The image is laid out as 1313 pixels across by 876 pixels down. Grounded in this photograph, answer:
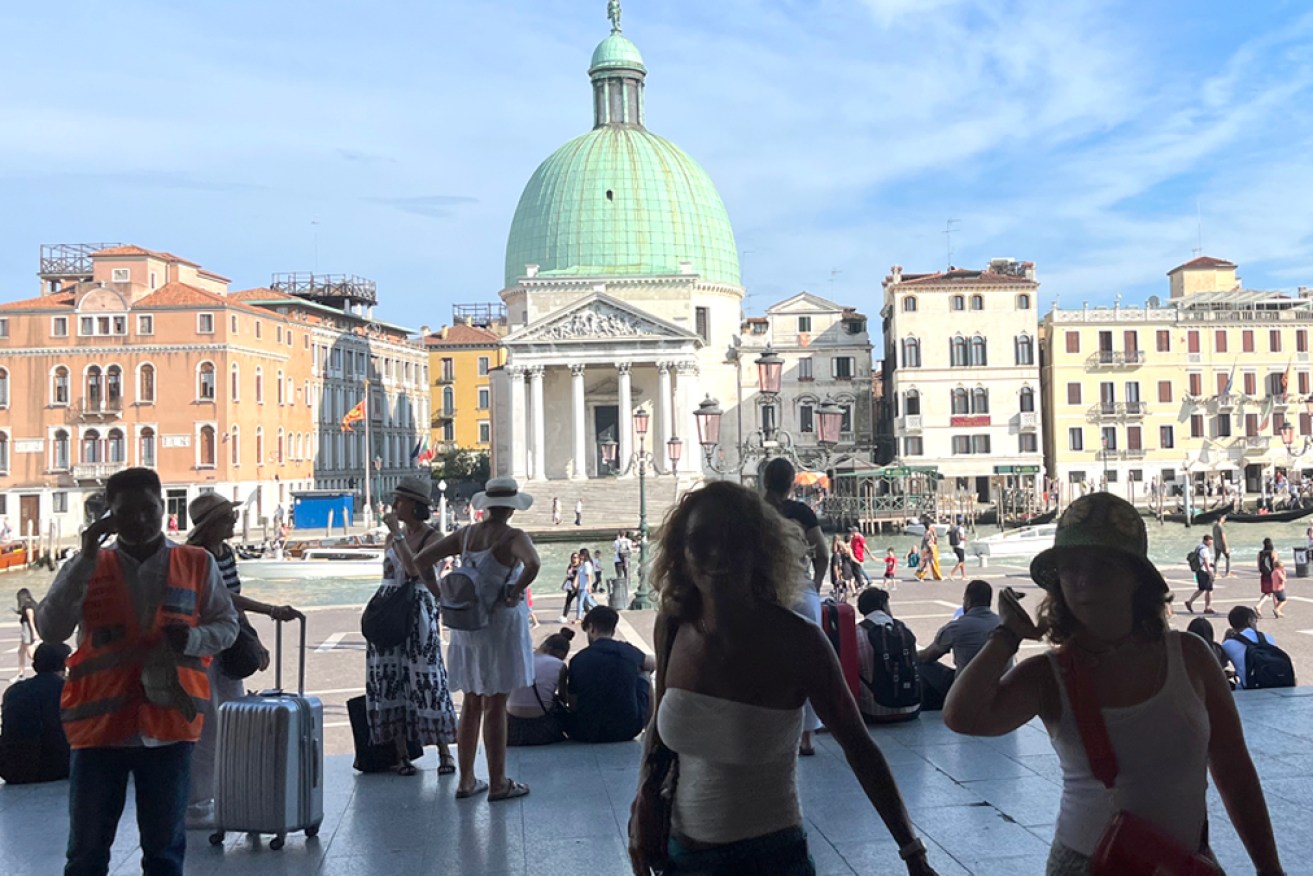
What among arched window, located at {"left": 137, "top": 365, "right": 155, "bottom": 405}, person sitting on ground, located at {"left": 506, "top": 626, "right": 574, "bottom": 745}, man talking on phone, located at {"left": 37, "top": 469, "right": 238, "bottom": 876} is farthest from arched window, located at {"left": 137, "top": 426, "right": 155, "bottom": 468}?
man talking on phone, located at {"left": 37, "top": 469, "right": 238, "bottom": 876}

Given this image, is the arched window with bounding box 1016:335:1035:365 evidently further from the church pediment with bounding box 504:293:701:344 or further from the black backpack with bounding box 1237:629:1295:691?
the black backpack with bounding box 1237:629:1295:691

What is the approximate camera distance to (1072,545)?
262cm

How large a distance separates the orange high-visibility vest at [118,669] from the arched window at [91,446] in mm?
49321

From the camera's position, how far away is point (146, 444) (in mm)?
49219

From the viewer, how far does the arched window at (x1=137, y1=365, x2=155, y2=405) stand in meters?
49.0

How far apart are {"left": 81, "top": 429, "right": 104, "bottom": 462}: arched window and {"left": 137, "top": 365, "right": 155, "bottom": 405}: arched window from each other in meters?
2.17

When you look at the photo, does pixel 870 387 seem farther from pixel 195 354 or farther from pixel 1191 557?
pixel 1191 557

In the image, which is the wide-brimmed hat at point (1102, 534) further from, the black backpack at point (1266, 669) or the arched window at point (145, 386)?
the arched window at point (145, 386)

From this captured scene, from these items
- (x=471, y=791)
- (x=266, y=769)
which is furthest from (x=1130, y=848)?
(x=471, y=791)

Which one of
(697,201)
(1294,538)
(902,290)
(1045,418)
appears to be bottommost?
(1294,538)

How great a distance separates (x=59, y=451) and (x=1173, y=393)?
145 ft

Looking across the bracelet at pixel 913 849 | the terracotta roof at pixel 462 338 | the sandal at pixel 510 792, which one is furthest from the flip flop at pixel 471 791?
the terracotta roof at pixel 462 338

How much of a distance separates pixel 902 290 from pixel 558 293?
608 inches

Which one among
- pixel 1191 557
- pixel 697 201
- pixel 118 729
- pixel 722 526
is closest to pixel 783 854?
pixel 722 526
